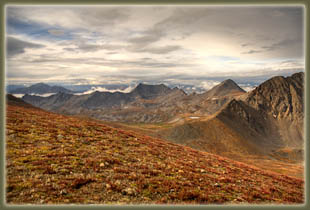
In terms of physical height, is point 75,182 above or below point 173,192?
above

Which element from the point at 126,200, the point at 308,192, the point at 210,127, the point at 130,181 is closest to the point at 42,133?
the point at 130,181

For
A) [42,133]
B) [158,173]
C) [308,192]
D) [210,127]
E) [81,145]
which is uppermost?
[42,133]

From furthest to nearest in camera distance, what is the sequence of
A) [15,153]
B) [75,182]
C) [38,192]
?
1. [15,153]
2. [75,182]
3. [38,192]

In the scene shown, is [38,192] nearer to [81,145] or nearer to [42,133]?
[81,145]

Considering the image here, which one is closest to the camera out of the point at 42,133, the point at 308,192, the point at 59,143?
the point at 308,192

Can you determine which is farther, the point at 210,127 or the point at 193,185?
the point at 210,127

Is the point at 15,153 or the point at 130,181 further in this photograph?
the point at 15,153

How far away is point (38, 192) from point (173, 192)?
6.65 meters

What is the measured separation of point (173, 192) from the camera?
947 centimetres

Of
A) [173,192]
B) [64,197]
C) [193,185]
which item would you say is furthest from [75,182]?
[193,185]

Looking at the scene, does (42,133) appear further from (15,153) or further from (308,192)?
(308,192)

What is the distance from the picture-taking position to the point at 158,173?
40.4 feet

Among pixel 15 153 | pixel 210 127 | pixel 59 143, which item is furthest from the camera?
pixel 210 127

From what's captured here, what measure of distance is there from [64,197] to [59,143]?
8.87 meters
